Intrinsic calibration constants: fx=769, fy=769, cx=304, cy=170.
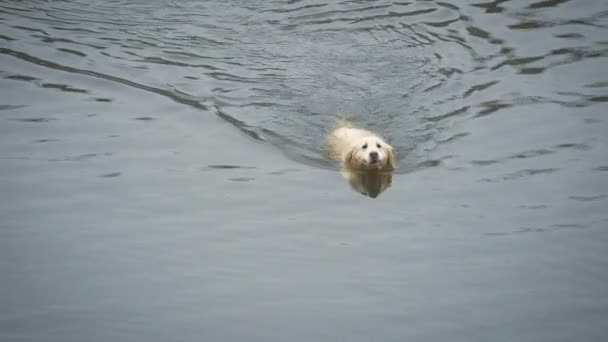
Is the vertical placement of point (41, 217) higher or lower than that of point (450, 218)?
lower

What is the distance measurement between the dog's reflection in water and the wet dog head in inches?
3.1

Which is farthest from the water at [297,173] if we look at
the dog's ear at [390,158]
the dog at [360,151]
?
the dog at [360,151]

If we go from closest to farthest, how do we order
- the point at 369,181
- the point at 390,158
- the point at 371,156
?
the point at 371,156 < the point at 369,181 < the point at 390,158

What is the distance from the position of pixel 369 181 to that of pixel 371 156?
34 centimetres

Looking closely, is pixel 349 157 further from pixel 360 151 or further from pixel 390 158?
pixel 390 158

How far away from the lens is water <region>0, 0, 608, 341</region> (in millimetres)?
6051

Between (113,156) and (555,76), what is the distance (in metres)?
6.55

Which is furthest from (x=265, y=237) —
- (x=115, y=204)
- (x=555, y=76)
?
(x=555, y=76)

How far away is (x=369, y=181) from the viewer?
359 inches

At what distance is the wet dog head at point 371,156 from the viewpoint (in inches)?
353

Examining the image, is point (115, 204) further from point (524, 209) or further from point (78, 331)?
point (524, 209)

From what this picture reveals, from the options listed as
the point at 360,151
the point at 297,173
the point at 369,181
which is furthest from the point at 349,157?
the point at 297,173

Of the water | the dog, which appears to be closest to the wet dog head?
the dog

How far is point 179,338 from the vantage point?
5.67 metres
